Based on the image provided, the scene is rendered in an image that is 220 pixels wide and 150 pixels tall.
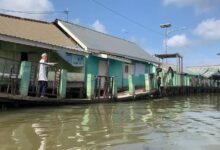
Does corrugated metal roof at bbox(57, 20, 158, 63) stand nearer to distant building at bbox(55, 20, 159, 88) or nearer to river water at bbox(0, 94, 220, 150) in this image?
distant building at bbox(55, 20, 159, 88)

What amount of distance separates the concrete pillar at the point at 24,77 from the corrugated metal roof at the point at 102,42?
8234 mm

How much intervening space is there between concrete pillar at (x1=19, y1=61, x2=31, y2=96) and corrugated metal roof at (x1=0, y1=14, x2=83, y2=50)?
9.71ft

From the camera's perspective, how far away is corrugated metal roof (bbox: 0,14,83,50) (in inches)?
723

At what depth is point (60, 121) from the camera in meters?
11.6

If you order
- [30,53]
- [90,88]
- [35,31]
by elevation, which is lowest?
[90,88]

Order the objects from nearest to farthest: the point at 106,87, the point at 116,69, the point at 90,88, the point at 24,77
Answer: the point at 24,77 → the point at 90,88 → the point at 106,87 → the point at 116,69

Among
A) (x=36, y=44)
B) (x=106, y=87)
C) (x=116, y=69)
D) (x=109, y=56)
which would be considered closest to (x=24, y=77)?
(x=36, y=44)

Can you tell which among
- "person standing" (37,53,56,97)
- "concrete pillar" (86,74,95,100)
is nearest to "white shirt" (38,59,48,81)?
"person standing" (37,53,56,97)

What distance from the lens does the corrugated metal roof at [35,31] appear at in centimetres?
1836

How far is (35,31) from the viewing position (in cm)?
2048

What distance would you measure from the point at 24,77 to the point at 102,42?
1281 cm

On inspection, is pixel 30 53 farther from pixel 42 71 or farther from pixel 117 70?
pixel 117 70

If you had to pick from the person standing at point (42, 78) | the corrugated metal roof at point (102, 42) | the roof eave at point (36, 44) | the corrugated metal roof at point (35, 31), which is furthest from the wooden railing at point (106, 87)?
the person standing at point (42, 78)

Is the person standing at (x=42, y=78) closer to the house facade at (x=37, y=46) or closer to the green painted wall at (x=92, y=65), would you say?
the house facade at (x=37, y=46)
